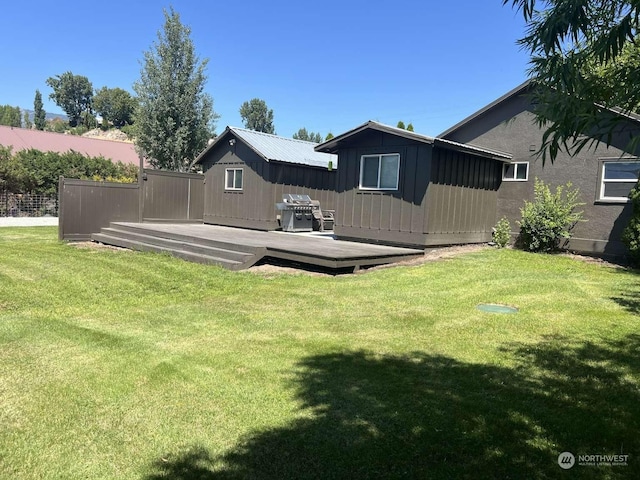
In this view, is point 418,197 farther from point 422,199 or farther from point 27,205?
point 27,205

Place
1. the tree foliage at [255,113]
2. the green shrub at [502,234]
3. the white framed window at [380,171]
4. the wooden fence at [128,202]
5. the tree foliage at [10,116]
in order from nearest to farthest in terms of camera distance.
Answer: the white framed window at [380,171]
the green shrub at [502,234]
the wooden fence at [128,202]
the tree foliage at [255,113]
the tree foliage at [10,116]

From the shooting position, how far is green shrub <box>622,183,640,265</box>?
31.0 ft

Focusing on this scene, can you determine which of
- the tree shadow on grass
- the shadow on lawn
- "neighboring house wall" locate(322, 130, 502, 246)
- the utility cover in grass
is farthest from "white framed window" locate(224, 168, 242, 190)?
the shadow on lawn

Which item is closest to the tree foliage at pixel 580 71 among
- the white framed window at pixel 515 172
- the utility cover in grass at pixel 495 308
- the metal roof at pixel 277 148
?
the utility cover in grass at pixel 495 308

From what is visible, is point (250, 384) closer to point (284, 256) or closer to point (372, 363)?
point (372, 363)

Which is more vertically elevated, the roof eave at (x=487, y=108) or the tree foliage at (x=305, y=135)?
the tree foliage at (x=305, y=135)

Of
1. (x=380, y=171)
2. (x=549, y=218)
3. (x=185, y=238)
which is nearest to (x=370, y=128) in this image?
(x=380, y=171)

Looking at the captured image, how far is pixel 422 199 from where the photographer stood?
1082cm

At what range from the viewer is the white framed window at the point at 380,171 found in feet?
37.5

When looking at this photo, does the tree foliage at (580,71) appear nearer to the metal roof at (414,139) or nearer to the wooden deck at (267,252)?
the wooden deck at (267,252)

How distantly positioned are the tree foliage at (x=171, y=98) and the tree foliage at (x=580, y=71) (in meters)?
22.1

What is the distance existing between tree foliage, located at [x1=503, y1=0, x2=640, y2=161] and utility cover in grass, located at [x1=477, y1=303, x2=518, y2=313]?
3.84m

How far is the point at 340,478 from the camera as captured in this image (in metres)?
2.47

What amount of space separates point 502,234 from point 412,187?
3.03 m
